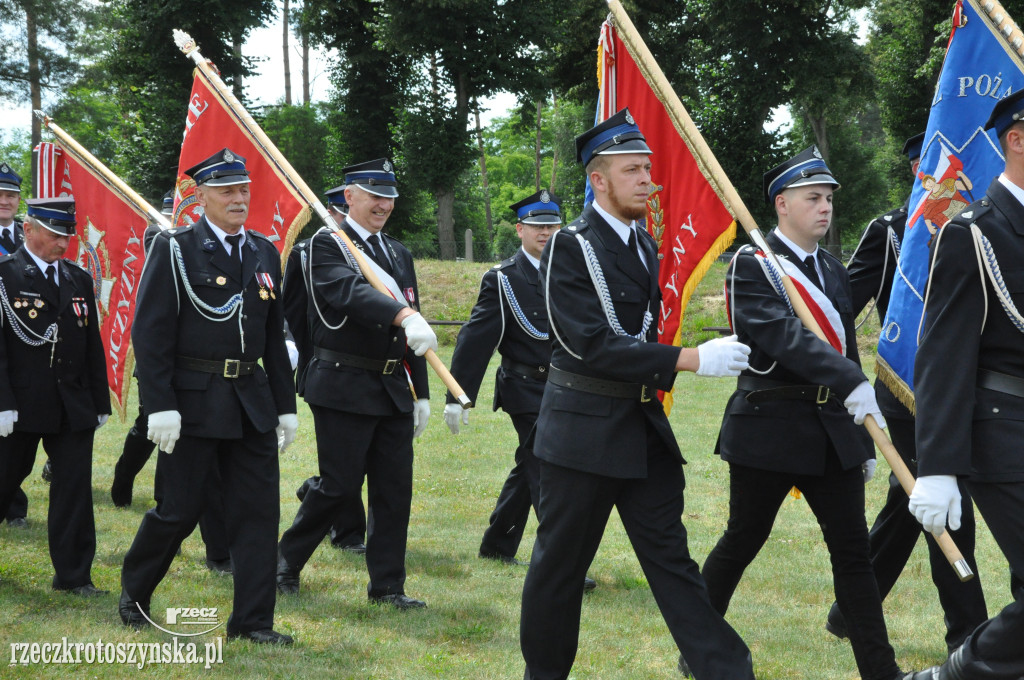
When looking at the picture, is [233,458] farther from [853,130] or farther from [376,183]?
[853,130]

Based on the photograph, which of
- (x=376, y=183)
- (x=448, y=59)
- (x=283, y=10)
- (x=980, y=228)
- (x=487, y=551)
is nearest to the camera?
(x=980, y=228)

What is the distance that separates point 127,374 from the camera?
27.7 feet

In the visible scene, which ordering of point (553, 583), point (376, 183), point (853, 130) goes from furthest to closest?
1. point (853, 130)
2. point (376, 183)
3. point (553, 583)

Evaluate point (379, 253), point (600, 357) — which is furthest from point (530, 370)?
point (600, 357)

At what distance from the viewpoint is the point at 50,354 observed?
6.71m

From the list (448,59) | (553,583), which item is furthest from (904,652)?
(448,59)

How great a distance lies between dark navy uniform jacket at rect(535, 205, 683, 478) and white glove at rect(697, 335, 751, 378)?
0.11 m

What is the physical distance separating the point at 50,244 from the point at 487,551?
11.3 feet

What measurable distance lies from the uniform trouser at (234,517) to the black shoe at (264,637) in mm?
22

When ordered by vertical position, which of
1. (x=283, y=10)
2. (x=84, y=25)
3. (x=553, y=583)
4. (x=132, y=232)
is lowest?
(x=553, y=583)

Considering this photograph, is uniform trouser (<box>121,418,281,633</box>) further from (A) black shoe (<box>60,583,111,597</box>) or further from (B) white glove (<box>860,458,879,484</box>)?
(B) white glove (<box>860,458,879,484</box>)

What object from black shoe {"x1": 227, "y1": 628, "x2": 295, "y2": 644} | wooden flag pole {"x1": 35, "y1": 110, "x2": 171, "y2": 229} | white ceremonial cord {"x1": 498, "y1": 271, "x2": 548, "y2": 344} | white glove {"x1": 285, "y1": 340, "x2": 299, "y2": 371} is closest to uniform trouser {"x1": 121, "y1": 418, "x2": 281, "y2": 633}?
black shoe {"x1": 227, "y1": 628, "x2": 295, "y2": 644}

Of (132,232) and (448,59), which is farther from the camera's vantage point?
(448,59)

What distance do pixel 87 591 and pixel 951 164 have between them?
531 cm
